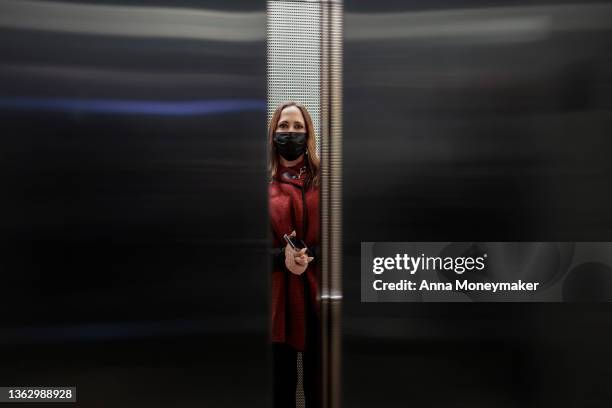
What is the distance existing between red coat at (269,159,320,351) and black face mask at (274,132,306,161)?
0.18 ft

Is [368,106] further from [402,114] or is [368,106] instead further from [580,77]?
[580,77]

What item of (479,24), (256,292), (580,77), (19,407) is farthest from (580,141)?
(19,407)

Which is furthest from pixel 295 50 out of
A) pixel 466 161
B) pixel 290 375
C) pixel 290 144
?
pixel 290 375

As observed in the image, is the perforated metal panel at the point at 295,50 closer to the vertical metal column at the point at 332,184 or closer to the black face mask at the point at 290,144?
the vertical metal column at the point at 332,184

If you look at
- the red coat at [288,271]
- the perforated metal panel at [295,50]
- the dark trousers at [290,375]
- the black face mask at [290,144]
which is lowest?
the dark trousers at [290,375]

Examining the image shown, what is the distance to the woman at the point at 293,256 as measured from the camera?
171 cm

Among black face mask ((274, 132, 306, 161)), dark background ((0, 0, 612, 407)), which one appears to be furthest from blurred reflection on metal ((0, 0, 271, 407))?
black face mask ((274, 132, 306, 161))

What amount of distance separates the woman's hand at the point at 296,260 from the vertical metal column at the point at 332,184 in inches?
8.0

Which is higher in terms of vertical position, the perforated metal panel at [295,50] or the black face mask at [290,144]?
the perforated metal panel at [295,50]

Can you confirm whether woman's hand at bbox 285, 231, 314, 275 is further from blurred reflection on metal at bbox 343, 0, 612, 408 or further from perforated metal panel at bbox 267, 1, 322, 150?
perforated metal panel at bbox 267, 1, 322, 150

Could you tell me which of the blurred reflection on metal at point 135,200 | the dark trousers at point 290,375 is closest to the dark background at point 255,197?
the blurred reflection on metal at point 135,200

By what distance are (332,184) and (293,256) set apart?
395 mm

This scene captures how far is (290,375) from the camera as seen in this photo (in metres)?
1.75

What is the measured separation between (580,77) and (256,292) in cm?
148
